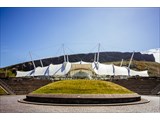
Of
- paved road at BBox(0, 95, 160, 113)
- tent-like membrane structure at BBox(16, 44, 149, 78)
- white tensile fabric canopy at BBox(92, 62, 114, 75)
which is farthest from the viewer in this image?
white tensile fabric canopy at BBox(92, 62, 114, 75)

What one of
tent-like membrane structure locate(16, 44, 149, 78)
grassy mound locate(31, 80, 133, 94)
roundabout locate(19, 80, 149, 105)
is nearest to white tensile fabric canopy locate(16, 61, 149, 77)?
tent-like membrane structure locate(16, 44, 149, 78)

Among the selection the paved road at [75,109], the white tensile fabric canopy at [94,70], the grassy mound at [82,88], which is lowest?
the white tensile fabric canopy at [94,70]

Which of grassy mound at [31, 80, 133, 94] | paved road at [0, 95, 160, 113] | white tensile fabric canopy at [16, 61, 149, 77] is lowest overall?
white tensile fabric canopy at [16, 61, 149, 77]

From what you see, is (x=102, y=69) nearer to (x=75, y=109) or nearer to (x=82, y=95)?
(x=82, y=95)

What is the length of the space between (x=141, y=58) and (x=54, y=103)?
139 metres

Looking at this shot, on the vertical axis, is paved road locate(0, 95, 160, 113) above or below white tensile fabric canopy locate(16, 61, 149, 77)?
above

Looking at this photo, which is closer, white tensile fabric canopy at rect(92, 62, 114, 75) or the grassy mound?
the grassy mound

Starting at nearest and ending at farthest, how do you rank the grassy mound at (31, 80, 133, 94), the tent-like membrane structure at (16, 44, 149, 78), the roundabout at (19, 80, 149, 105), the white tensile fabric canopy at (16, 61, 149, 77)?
the roundabout at (19, 80, 149, 105) < the grassy mound at (31, 80, 133, 94) < the tent-like membrane structure at (16, 44, 149, 78) < the white tensile fabric canopy at (16, 61, 149, 77)

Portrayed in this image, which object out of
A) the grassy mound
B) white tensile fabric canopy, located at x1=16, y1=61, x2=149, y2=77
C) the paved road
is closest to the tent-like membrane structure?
white tensile fabric canopy, located at x1=16, y1=61, x2=149, y2=77

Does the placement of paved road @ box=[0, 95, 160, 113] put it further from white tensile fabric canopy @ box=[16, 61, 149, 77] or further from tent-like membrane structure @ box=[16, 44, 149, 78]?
white tensile fabric canopy @ box=[16, 61, 149, 77]

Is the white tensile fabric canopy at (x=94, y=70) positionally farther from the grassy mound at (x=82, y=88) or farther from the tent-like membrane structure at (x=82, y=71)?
the grassy mound at (x=82, y=88)

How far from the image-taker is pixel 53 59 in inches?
5221

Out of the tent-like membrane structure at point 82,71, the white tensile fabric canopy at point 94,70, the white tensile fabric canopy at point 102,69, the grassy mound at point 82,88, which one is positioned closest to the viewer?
the grassy mound at point 82,88

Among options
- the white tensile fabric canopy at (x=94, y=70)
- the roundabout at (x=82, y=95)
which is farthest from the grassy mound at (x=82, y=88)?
the white tensile fabric canopy at (x=94, y=70)
